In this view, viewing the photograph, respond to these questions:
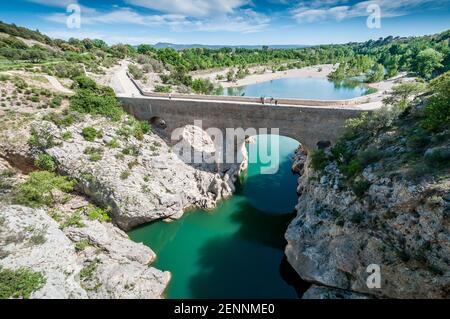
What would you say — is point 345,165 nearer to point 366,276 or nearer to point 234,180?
point 366,276

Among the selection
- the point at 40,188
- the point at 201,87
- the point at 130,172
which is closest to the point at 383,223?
the point at 130,172

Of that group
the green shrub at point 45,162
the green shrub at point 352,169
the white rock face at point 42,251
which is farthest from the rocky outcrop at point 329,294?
the green shrub at point 45,162

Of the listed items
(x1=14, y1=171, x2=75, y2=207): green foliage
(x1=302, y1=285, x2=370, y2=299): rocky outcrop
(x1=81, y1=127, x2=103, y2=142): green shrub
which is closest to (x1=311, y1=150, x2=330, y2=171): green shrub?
(x1=302, y1=285, x2=370, y2=299): rocky outcrop

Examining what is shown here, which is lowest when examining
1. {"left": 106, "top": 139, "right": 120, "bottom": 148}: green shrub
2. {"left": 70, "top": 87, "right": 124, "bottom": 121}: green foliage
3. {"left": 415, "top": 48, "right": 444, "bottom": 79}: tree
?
{"left": 106, "top": 139, "right": 120, "bottom": 148}: green shrub

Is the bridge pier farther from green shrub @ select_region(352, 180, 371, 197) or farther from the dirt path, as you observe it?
the dirt path

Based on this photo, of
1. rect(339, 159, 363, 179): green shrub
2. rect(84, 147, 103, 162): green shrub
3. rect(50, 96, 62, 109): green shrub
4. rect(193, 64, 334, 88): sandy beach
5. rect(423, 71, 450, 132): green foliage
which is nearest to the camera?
rect(423, 71, 450, 132): green foliage
